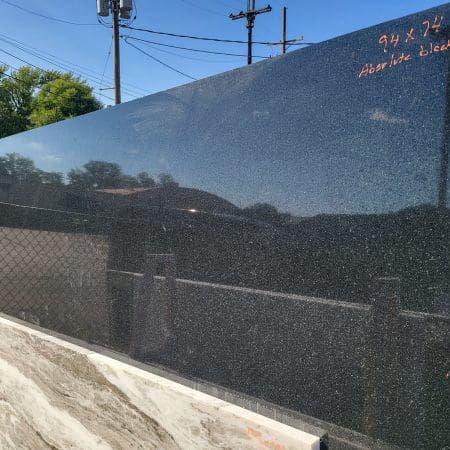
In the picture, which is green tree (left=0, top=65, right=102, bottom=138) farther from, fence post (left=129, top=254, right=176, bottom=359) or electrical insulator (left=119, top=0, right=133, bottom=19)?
fence post (left=129, top=254, right=176, bottom=359)

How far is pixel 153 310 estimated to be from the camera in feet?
6.32

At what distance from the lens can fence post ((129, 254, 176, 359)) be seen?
1874 mm

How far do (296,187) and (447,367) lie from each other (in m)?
0.71

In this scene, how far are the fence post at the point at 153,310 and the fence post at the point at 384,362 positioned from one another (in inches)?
34.1

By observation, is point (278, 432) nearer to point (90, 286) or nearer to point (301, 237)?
point (301, 237)

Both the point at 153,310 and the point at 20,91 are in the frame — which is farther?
the point at 20,91

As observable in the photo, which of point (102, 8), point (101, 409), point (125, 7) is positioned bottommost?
point (101, 409)

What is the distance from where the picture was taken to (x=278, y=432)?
137cm

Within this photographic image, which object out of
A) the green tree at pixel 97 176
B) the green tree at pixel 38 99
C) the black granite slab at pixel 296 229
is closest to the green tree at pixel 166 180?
the black granite slab at pixel 296 229

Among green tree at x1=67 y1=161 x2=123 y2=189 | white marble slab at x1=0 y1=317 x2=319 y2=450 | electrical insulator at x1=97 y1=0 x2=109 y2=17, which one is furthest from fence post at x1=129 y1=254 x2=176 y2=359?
electrical insulator at x1=97 y1=0 x2=109 y2=17

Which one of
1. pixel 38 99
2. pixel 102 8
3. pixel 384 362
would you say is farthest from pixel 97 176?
pixel 38 99

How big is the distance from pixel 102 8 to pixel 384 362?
17743 mm

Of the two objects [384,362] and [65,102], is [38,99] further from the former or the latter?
A: [384,362]

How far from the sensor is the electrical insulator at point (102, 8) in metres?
15.9
